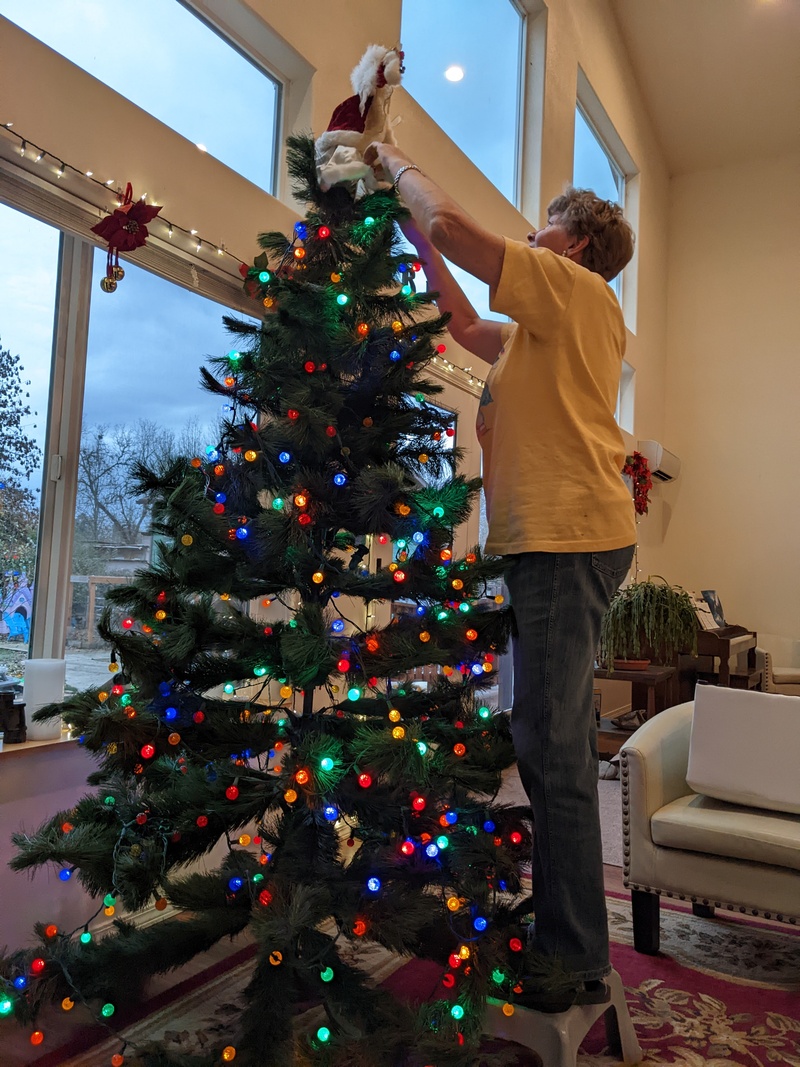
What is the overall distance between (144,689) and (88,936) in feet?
1.50

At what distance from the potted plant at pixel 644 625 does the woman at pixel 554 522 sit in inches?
130

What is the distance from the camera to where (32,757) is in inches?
73.7

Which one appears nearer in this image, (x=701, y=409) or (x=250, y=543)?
(x=250, y=543)

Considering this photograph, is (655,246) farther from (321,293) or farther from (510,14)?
(321,293)

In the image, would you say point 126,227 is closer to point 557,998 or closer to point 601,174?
point 557,998

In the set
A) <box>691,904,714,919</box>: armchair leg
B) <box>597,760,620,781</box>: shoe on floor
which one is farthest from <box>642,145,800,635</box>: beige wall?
<box>691,904,714,919</box>: armchair leg

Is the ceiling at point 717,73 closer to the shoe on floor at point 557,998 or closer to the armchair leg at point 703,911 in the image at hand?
the armchair leg at point 703,911

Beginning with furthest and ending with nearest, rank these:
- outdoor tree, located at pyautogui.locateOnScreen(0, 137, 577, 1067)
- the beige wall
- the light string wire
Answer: the beige wall
the light string wire
outdoor tree, located at pyautogui.locateOnScreen(0, 137, 577, 1067)

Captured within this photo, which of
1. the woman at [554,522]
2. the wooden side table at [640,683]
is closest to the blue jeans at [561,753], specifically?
the woman at [554,522]

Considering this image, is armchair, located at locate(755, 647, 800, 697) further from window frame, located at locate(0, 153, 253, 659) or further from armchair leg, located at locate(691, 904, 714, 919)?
window frame, located at locate(0, 153, 253, 659)

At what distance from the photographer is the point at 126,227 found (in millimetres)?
1932

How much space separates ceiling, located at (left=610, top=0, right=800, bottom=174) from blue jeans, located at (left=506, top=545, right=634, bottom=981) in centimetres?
614

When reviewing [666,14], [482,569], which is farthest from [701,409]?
[482,569]

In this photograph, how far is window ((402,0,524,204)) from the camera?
374 centimetres
